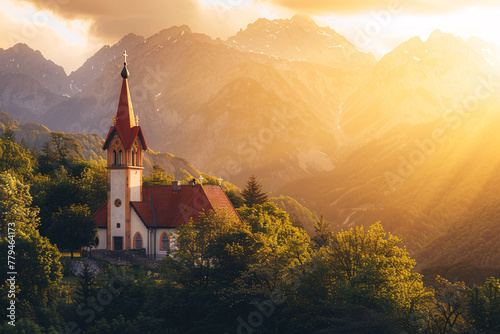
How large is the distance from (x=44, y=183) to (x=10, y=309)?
139 feet

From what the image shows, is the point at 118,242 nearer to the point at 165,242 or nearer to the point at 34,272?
the point at 165,242

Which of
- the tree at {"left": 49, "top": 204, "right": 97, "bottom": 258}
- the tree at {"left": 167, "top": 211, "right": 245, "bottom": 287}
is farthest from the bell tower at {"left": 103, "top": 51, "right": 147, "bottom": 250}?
the tree at {"left": 167, "top": 211, "right": 245, "bottom": 287}

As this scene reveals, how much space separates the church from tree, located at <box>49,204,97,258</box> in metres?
4.73

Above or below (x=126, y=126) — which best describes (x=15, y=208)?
below

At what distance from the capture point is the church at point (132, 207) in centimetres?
8094

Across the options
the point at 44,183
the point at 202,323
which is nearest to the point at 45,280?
the point at 202,323

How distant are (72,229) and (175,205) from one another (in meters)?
15.4

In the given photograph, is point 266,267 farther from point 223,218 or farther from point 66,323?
point 66,323

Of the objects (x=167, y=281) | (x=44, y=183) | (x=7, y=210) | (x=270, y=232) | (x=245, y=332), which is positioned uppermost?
(x=44, y=183)

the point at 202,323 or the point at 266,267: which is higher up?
the point at 266,267

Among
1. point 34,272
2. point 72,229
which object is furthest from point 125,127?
point 34,272

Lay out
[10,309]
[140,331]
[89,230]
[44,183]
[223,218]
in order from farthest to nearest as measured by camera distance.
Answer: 1. [44,183]
2. [89,230]
3. [223,218]
4. [10,309]
5. [140,331]

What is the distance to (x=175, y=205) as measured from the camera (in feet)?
273

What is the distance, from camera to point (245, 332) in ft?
178
